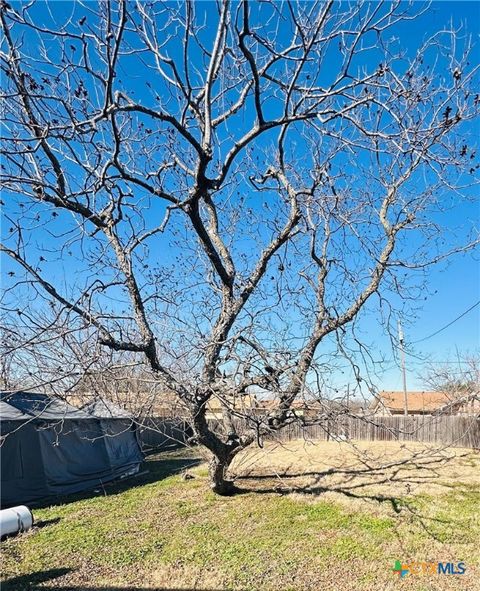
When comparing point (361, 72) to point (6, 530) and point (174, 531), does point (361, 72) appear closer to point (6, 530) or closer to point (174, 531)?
point (174, 531)

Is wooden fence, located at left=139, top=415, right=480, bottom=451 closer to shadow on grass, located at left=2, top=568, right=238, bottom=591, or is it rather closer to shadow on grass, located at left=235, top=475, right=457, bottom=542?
shadow on grass, located at left=235, top=475, right=457, bottom=542

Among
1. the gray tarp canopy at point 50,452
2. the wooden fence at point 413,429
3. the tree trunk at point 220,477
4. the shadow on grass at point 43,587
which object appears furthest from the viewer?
the wooden fence at point 413,429

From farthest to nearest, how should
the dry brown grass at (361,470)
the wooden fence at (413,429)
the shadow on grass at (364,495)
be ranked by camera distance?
the wooden fence at (413,429) < the dry brown grass at (361,470) < the shadow on grass at (364,495)

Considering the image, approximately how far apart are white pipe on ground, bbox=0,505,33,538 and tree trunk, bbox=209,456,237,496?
2253 mm

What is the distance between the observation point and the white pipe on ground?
475 centimetres

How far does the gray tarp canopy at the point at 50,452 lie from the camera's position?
6.46m

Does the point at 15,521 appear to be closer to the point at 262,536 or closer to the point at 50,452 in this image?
the point at 50,452

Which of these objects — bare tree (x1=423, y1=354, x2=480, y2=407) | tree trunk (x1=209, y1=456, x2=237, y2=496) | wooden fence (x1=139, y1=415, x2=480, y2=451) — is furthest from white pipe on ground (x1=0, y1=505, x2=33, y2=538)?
bare tree (x1=423, y1=354, x2=480, y2=407)

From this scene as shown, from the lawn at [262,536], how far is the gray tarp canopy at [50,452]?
60cm

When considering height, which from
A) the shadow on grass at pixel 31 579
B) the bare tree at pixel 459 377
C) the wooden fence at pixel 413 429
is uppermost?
the bare tree at pixel 459 377

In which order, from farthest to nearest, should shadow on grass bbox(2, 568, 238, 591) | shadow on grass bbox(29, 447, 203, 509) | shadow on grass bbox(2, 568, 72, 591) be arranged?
shadow on grass bbox(29, 447, 203, 509) → shadow on grass bbox(2, 568, 72, 591) → shadow on grass bbox(2, 568, 238, 591)

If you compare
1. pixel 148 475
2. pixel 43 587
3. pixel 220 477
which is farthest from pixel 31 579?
pixel 148 475

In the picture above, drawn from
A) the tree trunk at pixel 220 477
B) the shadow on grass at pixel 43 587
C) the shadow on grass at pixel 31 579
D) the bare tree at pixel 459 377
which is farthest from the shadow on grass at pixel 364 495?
the bare tree at pixel 459 377

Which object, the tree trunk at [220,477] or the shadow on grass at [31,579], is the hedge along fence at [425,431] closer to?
the tree trunk at [220,477]
